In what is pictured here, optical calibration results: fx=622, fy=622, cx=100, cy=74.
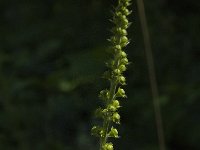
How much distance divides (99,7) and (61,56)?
1167mm

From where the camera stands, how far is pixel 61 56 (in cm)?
892

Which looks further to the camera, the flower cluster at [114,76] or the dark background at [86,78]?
the dark background at [86,78]

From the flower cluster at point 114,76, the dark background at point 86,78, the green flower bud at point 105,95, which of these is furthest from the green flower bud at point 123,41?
the dark background at point 86,78

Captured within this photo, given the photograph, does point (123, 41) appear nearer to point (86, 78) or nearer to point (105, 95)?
point (105, 95)

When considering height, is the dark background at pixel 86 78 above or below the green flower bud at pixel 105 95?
above

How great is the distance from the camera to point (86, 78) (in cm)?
A: 705

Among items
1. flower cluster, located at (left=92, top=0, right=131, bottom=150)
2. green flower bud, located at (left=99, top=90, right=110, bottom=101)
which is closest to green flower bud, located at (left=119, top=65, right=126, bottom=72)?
flower cluster, located at (left=92, top=0, right=131, bottom=150)

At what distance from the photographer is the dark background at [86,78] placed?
24.1 feet

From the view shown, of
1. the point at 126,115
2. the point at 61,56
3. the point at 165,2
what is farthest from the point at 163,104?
the point at 165,2

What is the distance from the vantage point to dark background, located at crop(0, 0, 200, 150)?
7.34 m

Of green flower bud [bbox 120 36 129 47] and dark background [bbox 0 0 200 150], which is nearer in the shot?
green flower bud [bbox 120 36 129 47]

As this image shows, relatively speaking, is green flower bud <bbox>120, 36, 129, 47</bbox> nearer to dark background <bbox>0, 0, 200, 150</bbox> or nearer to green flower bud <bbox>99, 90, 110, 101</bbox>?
green flower bud <bbox>99, 90, 110, 101</bbox>

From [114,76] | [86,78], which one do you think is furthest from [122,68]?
[86,78]

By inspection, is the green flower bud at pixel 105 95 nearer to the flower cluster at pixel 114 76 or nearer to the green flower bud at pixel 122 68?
the flower cluster at pixel 114 76
